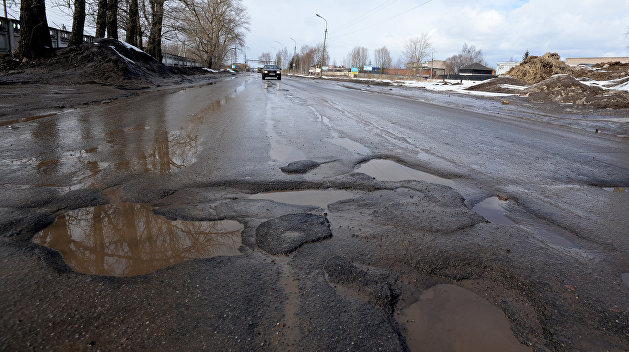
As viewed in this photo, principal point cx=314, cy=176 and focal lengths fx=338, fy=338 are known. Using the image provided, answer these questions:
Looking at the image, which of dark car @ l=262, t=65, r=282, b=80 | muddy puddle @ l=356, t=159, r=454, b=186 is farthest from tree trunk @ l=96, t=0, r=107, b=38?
muddy puddle @ l=356, t=159, r=454, b=186

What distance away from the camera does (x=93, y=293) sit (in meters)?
1.93

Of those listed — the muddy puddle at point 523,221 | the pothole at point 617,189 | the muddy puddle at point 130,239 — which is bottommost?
the muddy puddle at point 130,239

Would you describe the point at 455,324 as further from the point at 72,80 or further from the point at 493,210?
the point at 72,80

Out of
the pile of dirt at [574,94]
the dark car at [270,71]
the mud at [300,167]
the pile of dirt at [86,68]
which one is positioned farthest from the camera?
the dark car at [270,71]

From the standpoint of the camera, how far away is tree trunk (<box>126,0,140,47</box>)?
75.3 ft

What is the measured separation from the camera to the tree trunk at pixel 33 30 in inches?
571

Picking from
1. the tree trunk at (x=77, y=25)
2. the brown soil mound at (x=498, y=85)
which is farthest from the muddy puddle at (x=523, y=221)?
the brown soil mound at (x=498, y=85)

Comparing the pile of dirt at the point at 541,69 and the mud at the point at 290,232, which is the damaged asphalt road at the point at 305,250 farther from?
the pile of dirt at the point at 541,69

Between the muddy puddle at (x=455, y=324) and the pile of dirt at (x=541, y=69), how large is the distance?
29.2 meters

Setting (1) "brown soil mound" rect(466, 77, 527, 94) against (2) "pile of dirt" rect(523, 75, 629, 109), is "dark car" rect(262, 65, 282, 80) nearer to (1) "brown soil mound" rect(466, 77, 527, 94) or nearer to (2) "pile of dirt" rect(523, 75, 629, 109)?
(1) "brown soil mound" rect(466, 77, 527, 94)

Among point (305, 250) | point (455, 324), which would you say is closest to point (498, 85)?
point (305, 250)

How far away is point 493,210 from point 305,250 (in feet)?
6.72

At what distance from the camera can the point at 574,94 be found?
16828 mm

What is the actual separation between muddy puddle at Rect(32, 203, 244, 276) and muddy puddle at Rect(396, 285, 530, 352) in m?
1.30
